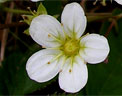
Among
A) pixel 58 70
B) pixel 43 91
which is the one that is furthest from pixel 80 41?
pixel 43 91

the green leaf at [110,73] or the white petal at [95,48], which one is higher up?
the white petal at [95,48]

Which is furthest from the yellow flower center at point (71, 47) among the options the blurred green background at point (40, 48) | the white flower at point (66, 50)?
the blurred green background at point (40, 48)

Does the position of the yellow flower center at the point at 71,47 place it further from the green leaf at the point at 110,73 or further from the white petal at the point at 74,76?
the green leaf at the point at 110,73

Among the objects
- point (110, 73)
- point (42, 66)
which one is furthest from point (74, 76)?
point (110, 73)

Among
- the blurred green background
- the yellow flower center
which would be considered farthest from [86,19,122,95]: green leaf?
the yellow flower center

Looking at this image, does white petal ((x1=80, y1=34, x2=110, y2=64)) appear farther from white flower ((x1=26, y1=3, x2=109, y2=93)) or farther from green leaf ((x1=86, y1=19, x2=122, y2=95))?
green leaf ((x1=86, y1=19, x2=122, y2=95))

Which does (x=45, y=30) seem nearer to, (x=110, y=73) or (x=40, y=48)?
(x=40, y=48)
